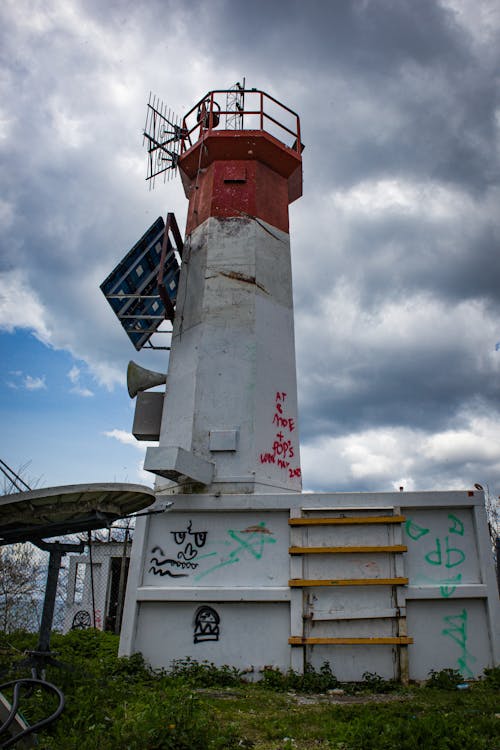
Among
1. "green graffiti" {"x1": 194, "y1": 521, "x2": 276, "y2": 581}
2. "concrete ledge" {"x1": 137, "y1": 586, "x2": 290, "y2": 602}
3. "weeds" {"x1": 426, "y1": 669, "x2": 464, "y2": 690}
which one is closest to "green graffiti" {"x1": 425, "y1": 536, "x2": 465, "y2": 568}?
"weeds" {"x1": 426, "y1": 669, "x2": 464, "y2": 690}

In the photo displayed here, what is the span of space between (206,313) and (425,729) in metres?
8.91

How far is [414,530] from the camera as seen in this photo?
9.70 meters

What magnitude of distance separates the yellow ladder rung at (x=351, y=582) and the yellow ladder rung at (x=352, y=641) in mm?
835

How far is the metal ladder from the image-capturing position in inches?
359

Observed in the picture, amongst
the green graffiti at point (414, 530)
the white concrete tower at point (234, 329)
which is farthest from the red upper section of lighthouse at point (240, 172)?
the green graffiti at point (414, 530)

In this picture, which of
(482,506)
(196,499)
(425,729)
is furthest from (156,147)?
(425,729)

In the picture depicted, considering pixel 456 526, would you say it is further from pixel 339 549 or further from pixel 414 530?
pixel 339 549

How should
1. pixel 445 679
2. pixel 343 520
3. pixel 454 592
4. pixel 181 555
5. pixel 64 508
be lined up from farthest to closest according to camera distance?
pixel 181 555
pixel 343 520
pixel 454 592
pixel 445 679
pixel 64 508

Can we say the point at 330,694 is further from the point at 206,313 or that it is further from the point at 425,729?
the point at 206,313

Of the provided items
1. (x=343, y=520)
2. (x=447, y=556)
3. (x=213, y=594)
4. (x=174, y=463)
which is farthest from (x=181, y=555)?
(x=447, y=556)

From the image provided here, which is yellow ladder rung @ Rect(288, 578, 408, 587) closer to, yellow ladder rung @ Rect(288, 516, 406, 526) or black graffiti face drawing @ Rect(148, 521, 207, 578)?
yellow ladder rung @ Rect(288, 516, 406, 526)

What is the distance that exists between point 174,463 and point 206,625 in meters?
2.84

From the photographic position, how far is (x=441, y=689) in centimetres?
848

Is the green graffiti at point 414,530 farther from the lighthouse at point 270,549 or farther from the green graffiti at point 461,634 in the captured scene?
the green graffiti at point 461,634
